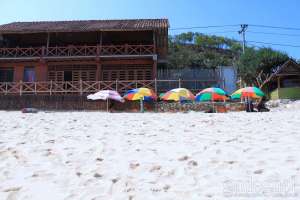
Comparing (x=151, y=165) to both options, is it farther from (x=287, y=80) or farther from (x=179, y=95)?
(x=287, y=80)

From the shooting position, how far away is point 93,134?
6.30m

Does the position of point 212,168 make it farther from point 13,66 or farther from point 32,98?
point 13,66

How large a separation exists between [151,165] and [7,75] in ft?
63.4

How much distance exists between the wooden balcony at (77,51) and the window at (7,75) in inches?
44.9

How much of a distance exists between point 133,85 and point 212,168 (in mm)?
A: 14724

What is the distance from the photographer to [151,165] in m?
4.01

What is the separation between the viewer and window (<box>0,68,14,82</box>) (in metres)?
20.4

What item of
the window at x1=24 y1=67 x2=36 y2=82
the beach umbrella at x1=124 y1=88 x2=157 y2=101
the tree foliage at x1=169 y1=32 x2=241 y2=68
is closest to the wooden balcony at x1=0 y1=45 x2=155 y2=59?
the window at x1=24 y1=67 x2=36 y2=82

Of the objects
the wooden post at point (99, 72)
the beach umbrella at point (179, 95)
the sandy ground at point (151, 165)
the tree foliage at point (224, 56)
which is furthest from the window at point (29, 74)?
the tree foliage at point (224, 56)

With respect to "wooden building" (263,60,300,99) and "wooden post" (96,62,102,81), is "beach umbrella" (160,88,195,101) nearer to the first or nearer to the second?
"wooden post" (96,62,102,81)

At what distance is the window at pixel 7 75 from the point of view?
804 inches

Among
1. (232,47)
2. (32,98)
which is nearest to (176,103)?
(32,98)

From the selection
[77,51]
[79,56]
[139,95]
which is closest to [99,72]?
[79,56]

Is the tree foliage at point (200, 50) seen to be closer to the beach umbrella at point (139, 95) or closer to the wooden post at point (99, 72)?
the wooden post at point (99, 72)
